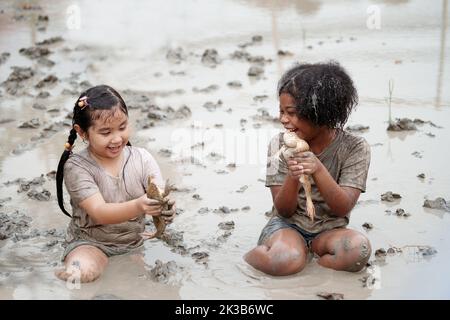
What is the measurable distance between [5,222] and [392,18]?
215 inches

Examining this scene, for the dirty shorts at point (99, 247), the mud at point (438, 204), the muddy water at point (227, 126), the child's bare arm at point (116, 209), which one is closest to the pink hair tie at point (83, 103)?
the child's bare arm at point (116, 209)

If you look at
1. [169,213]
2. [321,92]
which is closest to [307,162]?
[321,92]

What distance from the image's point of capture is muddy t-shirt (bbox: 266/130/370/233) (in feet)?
12.0

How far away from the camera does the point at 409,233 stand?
397cm

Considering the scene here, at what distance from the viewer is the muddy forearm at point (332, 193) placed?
3.45m

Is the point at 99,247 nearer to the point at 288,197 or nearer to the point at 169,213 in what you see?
the point at 169,213

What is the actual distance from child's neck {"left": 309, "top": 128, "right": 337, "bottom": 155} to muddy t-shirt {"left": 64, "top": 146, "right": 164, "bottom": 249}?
2.53ft

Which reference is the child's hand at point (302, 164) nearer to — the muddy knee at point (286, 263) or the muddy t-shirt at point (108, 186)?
the muddy knee at point (286, 263)

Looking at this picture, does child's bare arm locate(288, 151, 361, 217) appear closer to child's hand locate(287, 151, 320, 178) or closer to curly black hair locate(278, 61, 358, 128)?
child's hand locate(287, 151, 320, 178)

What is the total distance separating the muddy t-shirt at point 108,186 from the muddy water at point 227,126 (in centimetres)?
14

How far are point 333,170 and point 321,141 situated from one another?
156 mm

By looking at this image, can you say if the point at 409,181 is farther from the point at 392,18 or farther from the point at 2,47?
the point at 2,47

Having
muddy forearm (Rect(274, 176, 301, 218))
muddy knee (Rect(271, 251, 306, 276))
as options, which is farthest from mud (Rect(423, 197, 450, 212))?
muddy knee (Rect(271, 251, 306, 276))
